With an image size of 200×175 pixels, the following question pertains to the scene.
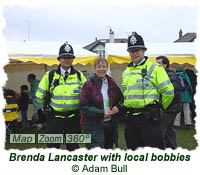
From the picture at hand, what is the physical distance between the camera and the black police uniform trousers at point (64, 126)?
300cm

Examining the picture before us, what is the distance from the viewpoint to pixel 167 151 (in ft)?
8.71

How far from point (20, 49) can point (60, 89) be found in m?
3.81

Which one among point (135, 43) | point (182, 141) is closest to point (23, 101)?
point (182, 141)

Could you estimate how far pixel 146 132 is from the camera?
8.61ft

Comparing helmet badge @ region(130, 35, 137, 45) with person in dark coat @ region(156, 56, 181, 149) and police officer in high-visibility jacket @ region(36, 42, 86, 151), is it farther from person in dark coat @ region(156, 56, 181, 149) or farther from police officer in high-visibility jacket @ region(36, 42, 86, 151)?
person in dark coat @ region(156, 56, 181, 149)

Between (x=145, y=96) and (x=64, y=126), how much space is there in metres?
1.16

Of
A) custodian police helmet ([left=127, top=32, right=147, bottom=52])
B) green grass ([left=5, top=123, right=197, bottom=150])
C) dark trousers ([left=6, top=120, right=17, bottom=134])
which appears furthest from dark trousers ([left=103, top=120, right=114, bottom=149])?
dark trousers ([left=6, top=120, right=17, bottom=134])

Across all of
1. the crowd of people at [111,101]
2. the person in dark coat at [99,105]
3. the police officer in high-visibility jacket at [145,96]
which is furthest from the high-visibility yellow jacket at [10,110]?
the police officer in high-visibility jacket at [145,96]

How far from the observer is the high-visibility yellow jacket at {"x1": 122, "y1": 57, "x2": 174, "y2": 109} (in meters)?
2.58

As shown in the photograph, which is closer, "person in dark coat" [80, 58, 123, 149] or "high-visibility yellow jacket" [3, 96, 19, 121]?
"person in dark coat" [80, 58, 123, 149]

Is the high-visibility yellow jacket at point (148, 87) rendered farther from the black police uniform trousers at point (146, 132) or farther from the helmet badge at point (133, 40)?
the helmet badge at point (133, 40)

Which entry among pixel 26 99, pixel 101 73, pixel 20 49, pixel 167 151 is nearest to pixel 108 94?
pixel 101 73

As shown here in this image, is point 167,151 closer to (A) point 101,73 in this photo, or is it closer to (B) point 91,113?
(B) point 91,113

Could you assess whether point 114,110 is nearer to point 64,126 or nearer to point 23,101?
point 64,126
